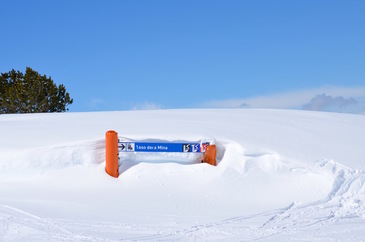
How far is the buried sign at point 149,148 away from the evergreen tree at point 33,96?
811 inches

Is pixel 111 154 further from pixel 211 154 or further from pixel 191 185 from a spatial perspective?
pixel 211 154

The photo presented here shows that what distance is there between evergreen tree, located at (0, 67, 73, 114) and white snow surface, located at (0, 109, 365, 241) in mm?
17780

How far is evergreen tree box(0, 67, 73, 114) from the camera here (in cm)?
2616

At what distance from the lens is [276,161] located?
7.13 metres

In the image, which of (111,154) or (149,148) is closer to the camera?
(111,154)

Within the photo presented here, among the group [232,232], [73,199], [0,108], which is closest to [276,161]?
[232,232]

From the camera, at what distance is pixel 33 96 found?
26.5 meters

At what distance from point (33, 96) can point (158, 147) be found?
2155cm

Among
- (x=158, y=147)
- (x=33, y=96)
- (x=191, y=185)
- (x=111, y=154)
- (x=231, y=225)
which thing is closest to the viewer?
(x=231, y=225)

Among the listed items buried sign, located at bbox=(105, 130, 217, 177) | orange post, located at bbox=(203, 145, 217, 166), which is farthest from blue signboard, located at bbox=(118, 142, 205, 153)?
orange post, located at bbox=(203, 145, 217, 166)

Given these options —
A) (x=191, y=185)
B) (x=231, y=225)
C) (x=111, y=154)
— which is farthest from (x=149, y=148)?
(x=231, y=225)

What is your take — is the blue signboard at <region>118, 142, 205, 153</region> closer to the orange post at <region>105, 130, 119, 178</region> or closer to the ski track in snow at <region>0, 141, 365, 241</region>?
the orange post at <region>105, 130, 119, 178</region>

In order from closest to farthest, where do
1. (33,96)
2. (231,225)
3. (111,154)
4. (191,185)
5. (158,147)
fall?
(231,225) → (191,185) → (111,154) → (158,147) → (33,96)

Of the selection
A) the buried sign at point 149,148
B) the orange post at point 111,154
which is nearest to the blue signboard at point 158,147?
the buried sign at point 149,148
